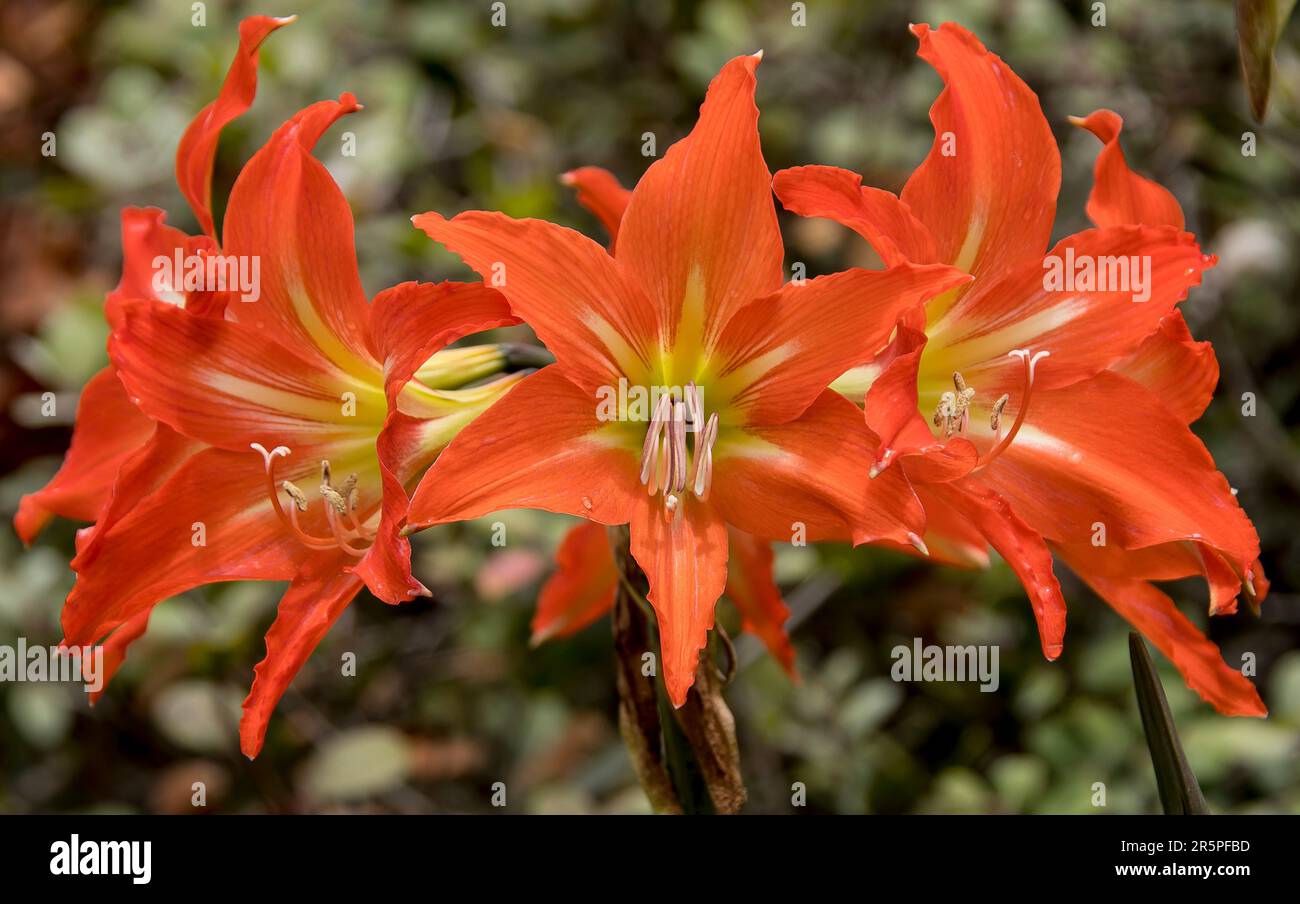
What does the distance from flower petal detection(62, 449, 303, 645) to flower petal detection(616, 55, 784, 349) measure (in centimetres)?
41

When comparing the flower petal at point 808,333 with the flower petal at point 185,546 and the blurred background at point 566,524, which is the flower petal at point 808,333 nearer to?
the flower petal at point 185,546

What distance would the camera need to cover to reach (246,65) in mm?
1043

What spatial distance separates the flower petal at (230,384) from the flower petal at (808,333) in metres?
0.36

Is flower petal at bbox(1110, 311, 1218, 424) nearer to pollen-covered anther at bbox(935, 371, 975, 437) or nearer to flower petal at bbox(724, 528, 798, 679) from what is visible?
pollen-covered anther at bbox(935, 371, 975, 437)

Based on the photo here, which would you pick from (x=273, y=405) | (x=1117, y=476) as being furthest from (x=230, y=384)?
(x=1117, y=476)

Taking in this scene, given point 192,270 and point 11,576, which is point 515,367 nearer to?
point 192,270

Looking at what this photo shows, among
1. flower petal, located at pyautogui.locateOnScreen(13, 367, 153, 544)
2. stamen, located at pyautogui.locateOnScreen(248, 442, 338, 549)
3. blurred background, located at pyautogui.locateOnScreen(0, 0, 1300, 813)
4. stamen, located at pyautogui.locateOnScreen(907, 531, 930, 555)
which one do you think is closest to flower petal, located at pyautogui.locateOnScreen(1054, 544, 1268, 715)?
stamen, located at pyautogui.locateOnScreen(907, 531, 930, 555)

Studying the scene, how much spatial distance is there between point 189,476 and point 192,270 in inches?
7.2

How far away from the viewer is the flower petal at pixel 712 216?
92 cm

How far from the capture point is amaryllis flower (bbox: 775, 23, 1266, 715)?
3.05ft

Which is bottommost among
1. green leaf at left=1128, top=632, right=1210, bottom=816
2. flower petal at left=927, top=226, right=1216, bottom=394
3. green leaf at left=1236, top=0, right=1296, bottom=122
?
green leaf at left=1128, top=632, right=1210, bottom=816

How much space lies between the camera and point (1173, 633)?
1.05 m

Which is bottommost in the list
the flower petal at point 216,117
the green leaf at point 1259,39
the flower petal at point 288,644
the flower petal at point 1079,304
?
the flower petal at point 288,644

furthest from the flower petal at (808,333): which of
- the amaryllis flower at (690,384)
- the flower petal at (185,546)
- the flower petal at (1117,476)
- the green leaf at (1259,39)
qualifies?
the flower petal at (185,546)
